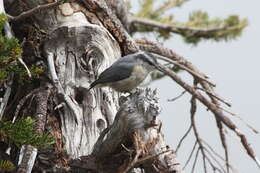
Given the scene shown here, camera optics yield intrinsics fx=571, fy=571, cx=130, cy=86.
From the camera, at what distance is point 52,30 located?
3.90 metres

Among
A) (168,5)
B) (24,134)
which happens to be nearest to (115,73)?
(24,134)

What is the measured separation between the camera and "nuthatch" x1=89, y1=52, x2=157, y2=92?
3463 millimetres

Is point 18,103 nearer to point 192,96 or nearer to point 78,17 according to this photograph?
point 78,17

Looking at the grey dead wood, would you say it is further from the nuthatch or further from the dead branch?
the dead branch

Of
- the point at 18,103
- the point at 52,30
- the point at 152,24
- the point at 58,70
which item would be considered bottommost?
the point at 18,103

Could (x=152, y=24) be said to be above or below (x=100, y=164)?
above

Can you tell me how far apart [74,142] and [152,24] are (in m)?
2.19

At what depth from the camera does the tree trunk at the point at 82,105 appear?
2.85 meters

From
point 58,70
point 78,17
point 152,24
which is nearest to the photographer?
point 58,70

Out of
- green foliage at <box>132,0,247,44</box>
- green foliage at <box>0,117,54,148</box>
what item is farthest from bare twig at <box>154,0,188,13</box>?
green foliage at <box>0,117,54,148</box>

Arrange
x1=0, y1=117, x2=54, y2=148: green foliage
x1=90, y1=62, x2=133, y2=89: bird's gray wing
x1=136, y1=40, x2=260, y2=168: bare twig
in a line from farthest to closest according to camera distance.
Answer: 1. x1=90, y1=62, x2=133, y2=89: bird's gray wing
2. x1=136, y1=40, x2=260, y2=168: bare twig
3. x1=0, y1=117, x2=54, y2=148: green foliage

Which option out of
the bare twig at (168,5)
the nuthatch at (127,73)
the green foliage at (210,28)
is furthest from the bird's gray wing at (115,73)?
the bare twig at (168,5)

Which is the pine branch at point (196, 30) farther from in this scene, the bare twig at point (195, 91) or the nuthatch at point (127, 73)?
the nuthatch at point (127, 73)

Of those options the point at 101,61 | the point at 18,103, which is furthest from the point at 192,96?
the point at 18,103
